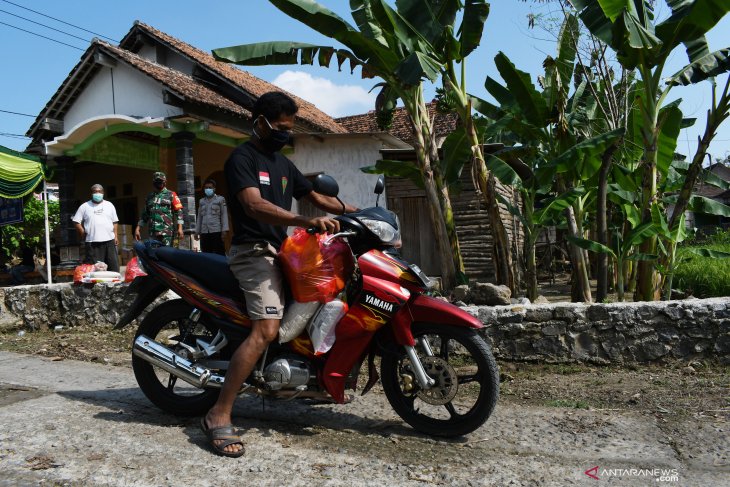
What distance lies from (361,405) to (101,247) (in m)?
6.14

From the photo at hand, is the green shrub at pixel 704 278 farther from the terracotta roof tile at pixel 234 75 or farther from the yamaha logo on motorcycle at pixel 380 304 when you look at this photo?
the terracotta roof tile at pixel 234 75

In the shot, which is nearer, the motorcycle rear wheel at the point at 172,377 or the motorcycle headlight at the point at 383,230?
the motorcycle headlight at the point at 383,230

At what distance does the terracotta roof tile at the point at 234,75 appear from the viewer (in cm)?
1405

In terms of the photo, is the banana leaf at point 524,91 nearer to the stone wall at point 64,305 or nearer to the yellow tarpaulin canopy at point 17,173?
the stone wall at point 64,305

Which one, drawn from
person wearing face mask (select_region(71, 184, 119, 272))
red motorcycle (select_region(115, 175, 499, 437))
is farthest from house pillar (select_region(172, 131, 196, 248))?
red motorcycle (select_region(115, 175, 499, 437))

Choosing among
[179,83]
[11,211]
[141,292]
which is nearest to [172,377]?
[141,292]

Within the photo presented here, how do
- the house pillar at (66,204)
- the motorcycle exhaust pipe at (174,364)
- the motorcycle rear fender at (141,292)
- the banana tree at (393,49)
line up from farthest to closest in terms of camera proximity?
the house pillar at (66,204), the banana tree at (393,49), the motorcycle rear fender at (141,292), the motorcycle exhaust pipe at (174,364)

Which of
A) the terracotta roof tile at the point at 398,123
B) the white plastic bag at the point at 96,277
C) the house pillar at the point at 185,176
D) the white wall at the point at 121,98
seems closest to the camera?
the white plastic bag at the point at 96,277

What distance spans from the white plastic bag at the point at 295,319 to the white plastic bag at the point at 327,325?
0.07 metres

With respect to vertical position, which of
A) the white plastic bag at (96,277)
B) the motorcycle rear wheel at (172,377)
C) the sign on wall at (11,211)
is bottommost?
the motorcycle rear wheel at (172,377)

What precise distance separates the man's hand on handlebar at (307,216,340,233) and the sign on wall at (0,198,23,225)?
35.8 ft

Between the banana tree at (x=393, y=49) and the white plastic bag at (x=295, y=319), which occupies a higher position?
the banana tree at (x=393, y=49)

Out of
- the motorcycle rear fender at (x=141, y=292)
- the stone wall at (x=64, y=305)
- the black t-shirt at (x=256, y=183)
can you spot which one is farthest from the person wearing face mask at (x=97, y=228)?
the black t-shirt at (x=256, y=183)

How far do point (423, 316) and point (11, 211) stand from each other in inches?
454
